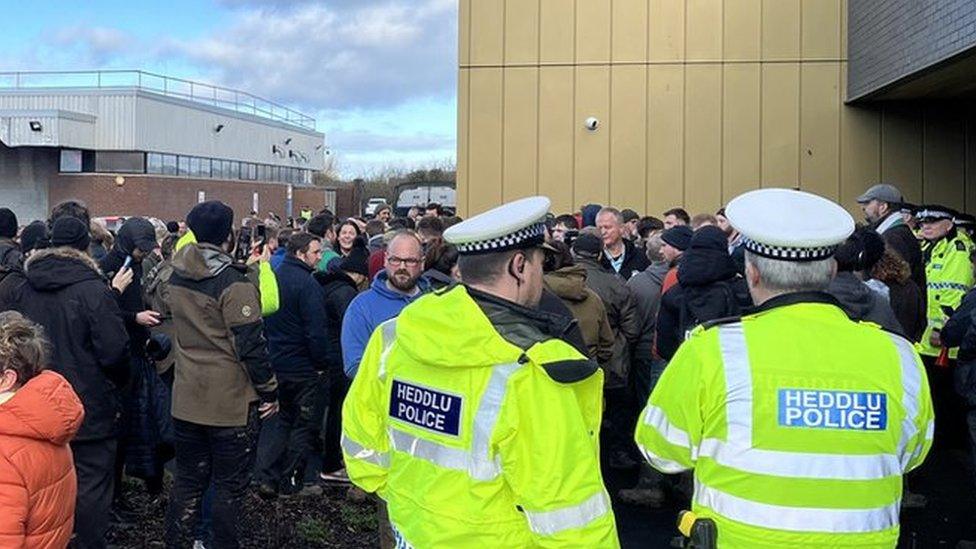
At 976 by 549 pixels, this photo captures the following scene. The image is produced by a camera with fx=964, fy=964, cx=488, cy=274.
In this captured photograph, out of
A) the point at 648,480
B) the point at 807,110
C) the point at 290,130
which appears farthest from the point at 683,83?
the point at 290,130

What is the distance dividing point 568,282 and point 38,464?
11.3 ft

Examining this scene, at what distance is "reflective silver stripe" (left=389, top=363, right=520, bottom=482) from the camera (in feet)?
8.57

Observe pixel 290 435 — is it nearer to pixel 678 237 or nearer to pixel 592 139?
pixel 678 237

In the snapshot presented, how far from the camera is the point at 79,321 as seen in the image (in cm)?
515

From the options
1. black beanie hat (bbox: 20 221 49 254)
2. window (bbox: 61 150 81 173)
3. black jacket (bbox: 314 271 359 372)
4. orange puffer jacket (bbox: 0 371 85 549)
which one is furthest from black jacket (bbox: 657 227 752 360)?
window (bbox: 61 150 81 173)

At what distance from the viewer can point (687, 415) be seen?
2766 mm

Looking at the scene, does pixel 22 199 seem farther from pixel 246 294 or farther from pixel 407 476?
pixel 407 476

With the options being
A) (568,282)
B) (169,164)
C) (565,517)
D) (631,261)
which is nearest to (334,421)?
(568,282)

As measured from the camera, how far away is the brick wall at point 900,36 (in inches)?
359

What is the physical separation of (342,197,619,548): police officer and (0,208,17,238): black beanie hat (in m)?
6.18

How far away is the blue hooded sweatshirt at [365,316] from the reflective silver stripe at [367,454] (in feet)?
8.63

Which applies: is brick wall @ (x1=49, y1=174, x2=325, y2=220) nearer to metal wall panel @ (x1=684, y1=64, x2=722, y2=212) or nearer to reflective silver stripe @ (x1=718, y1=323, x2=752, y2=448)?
metal wall panel @ (x1=684, y1=64, x2=722, y2=212)

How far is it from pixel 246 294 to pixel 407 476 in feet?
8.95

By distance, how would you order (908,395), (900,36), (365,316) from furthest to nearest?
(900,36) → (365,316) → (908,395)
